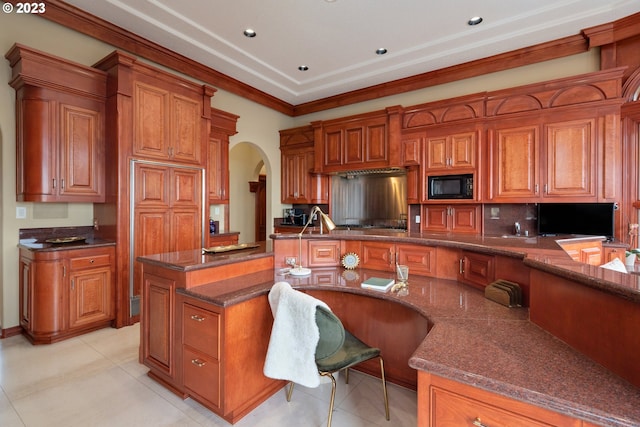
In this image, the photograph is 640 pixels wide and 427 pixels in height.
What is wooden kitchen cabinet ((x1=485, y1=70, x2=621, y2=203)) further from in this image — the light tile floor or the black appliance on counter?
the black appliance on counter

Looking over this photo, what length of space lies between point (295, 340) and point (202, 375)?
0.71 meters

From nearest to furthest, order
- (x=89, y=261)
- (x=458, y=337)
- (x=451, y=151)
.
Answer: (x=458, y=337), (x=89, y=261), (x=451, y=151)

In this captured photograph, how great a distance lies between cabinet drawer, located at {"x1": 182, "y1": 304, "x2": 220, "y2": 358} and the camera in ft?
5.71

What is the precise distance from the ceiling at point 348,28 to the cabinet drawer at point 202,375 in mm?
3347

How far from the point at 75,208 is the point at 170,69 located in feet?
7.21

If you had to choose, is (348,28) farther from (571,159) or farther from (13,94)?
(13,94)

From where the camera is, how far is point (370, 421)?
182cm

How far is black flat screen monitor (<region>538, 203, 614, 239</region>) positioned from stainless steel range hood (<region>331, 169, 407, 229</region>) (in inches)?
72.6

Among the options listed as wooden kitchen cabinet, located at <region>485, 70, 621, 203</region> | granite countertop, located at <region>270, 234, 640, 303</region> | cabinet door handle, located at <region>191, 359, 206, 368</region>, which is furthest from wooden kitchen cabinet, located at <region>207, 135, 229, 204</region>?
wooden kitchen cabinet, located at <region>485, 70, 621, 203</region>

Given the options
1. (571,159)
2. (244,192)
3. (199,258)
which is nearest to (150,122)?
(199,258)

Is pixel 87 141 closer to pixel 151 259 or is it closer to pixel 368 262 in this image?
pixel 151 259

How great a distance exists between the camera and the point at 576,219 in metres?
3.57

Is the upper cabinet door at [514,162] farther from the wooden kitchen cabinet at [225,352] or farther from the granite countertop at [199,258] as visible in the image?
the wooden kitchen cabinet at [225,352]

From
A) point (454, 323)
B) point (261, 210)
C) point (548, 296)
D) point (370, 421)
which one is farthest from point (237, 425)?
point (261, 210)
